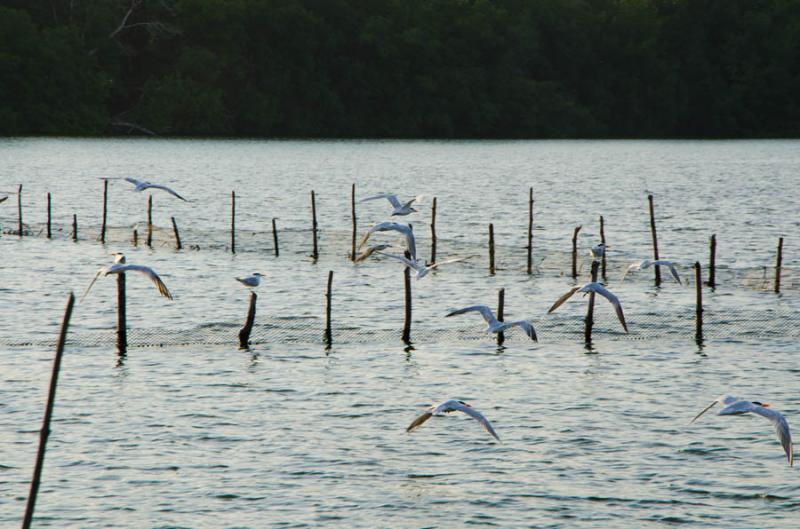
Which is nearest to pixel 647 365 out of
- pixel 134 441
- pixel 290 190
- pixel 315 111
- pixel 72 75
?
pixel 134 441

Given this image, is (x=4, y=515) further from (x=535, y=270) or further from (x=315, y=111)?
(x=315, y=111)

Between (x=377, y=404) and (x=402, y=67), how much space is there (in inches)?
5251

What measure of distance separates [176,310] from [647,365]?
15.9m

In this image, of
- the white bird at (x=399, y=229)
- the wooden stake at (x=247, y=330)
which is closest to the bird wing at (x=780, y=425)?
the white bird at (x=399, y=229)

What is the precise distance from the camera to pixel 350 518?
2056 centimetres

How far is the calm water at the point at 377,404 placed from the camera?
2130 centimetres

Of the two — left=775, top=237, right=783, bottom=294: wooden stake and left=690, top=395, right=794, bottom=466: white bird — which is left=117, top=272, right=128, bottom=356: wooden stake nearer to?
left=690, top=395, right=794, bottom=466: white bird

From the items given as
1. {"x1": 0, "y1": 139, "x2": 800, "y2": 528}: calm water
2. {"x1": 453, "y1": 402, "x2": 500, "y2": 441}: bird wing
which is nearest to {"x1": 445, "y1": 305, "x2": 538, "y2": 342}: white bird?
{"x1": 0, "y1": 139, "x2": 800, "y2": 528}: calm water

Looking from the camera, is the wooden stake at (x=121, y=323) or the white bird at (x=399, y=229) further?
the wooden stake at (x=121, y=323)

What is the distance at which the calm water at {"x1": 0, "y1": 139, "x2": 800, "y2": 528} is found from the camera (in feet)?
69.9

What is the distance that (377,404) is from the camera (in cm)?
2809

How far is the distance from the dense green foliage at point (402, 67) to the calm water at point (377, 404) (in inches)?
3224

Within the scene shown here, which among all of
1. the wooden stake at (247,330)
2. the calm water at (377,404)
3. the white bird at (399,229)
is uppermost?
the white bird at (399,229)

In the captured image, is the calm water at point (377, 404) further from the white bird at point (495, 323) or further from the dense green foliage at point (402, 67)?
the dense green foliage at point (402, 67)
